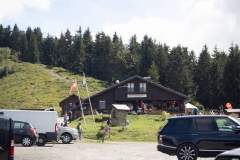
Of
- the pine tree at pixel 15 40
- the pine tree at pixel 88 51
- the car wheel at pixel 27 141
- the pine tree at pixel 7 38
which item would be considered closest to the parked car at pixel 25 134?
the car wheel at pixel 27 141

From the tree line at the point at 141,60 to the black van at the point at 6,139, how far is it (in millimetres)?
58954

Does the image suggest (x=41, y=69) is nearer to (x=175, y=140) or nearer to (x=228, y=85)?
(x=228, y=85)

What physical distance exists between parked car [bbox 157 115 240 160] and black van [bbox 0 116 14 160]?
601cm

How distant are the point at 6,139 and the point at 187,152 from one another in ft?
22.0

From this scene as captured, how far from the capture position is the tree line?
7556 cm

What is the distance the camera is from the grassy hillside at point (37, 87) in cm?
8200

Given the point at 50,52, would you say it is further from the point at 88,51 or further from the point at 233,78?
the point at 233,78

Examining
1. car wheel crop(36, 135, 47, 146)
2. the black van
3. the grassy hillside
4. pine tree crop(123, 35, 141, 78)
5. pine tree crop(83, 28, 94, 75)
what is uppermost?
pine tree crop(83, 28, 94, 75)

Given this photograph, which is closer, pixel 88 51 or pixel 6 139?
pixel 6 139

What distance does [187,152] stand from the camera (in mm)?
13492

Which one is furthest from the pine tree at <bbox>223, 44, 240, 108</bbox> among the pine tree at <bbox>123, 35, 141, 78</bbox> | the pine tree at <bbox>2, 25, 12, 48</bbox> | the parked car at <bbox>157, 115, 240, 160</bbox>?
the pine tree at <bbox>2, 25, 12, 48</bbox>

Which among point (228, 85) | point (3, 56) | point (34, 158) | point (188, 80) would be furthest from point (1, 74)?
point (34, 158)

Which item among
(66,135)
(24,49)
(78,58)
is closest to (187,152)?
(66,135)

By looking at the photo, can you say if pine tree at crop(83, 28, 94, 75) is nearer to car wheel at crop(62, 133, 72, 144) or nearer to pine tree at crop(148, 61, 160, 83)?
pine tree at crop(148, 61, 160, 83)
